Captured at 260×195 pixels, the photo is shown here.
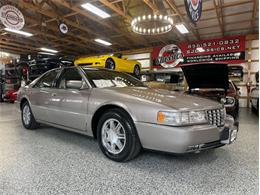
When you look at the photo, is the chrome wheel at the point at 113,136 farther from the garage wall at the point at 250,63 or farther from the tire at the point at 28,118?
the garage wall at the point at 250,63

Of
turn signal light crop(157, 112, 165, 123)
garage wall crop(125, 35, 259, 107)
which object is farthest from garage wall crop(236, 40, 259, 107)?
turn signal light crop(157, 112, 165, 123)

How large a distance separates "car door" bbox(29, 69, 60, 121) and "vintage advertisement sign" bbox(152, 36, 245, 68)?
9573mm

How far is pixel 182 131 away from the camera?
1813 mm

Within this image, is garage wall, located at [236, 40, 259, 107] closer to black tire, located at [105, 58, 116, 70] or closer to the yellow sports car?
the yellow sports car

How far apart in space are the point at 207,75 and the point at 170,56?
8246 mm

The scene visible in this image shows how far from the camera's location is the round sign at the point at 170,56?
11.9 meters

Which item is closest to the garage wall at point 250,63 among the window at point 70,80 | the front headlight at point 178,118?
the front headlight at point 178,118

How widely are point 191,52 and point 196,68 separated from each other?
313 inches

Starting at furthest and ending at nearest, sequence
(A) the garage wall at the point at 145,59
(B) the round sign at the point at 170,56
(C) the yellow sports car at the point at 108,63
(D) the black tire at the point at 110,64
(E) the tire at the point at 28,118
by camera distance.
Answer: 1. (A) the garage wall at the point at 145,59
2. (B) the round sign at the point at 170,56
3. (D) the black tire at the point at 110,64
4. (C) the yellow sports car at the point at 108,63
5. (E) the tire at the point at 28,118

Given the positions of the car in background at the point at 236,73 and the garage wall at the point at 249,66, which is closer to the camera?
the car in background at the point at 236,73

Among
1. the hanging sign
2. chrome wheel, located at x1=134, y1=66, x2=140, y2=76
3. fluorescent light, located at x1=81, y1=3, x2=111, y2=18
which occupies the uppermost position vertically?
fluorescent light, located at x1=81, y1=3, x2=111, y2=18

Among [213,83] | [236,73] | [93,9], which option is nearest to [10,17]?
[93,9]

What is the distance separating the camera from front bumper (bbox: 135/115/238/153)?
1821mm

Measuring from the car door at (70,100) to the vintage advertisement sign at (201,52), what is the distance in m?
9.82
